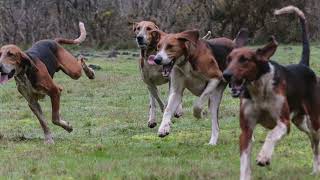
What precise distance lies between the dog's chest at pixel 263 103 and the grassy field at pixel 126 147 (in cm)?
84

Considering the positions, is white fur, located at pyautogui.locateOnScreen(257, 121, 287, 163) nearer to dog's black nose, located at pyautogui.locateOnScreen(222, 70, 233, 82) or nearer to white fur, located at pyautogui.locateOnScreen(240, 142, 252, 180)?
white fur, located at pyautogui.locateOnScreen(240, 142, 252, 180)

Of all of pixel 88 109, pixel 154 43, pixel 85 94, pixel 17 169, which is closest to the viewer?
pixel 17 169

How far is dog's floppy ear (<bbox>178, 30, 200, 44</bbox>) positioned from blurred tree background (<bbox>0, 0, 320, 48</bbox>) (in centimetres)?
2841

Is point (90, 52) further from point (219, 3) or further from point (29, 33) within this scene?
point (219, 3)

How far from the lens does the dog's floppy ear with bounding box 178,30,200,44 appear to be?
10539 millimetres

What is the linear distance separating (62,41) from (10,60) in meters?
2.83

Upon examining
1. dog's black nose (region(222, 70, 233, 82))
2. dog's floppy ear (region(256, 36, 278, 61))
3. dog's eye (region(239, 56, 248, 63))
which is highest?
dog's floppy ear (region(256, 36, 278, 61))

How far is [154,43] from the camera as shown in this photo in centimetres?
1259

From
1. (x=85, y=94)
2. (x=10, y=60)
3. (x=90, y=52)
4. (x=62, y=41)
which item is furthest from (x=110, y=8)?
(x=10, y=60)

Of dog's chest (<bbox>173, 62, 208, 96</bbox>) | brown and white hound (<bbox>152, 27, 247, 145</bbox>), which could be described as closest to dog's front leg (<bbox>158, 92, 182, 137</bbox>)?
brown and white hound (<bbox>152, 27, 247, 145</bbox>)

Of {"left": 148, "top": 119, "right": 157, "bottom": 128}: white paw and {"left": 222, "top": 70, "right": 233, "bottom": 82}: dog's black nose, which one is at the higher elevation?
{"left": 222, "top": 70, "right": 233, "bottom": 82}: dog's black nose

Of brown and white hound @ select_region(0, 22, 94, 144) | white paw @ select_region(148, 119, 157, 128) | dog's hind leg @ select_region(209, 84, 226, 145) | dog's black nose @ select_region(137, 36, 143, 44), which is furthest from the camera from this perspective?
white paw @ select_region(148, 119, 157, 128)

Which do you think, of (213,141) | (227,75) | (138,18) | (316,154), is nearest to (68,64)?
(213,141)

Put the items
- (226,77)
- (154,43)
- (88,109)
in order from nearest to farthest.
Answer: (226,77) → (154,43) → (88,109)
